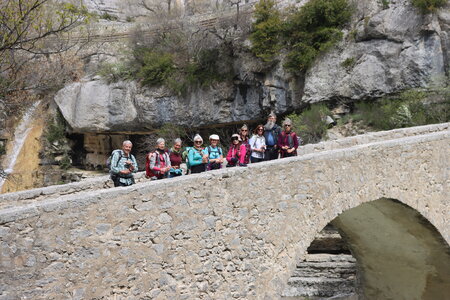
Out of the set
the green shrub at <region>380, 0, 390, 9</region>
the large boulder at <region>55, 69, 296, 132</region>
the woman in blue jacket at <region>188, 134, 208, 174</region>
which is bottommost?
the woman in blue jacket at <region>188, 134, 208, 174</region>

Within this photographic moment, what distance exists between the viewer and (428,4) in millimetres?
12961

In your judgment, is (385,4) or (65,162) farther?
(65,162)

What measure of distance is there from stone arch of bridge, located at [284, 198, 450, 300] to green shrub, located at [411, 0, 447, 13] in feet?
31.8

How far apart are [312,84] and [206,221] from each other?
1184cm

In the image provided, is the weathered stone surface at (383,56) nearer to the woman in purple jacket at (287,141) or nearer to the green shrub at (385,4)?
the green shrub at (385,4)

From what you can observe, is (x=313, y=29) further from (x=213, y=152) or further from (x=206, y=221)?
(x=206, y=221)

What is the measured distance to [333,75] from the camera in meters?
14.3

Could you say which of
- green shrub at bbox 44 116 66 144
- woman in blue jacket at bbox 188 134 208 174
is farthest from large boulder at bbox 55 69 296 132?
woman in blue jacket at bbox 188 134 208 174

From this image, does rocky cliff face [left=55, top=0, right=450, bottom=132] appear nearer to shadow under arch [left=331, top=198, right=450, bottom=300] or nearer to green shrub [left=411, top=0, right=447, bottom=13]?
green shrub [left=411, top=0, right=447, bottom=13]

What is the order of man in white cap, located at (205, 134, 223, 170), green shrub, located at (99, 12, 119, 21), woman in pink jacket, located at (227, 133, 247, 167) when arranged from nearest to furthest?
1. woman in pink jacket, located at (227, 133, 247, 167)
2. man in white cap, located at (205, 134, 223, 170)
3. green shrub, located at (99, 12, 119, 21)

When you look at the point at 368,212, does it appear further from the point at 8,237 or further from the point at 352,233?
the point at 8,237

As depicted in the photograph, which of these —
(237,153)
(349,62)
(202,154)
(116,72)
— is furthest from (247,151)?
(116,72)

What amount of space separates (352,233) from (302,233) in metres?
→ 4.38

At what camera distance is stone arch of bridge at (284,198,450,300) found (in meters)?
7.38
